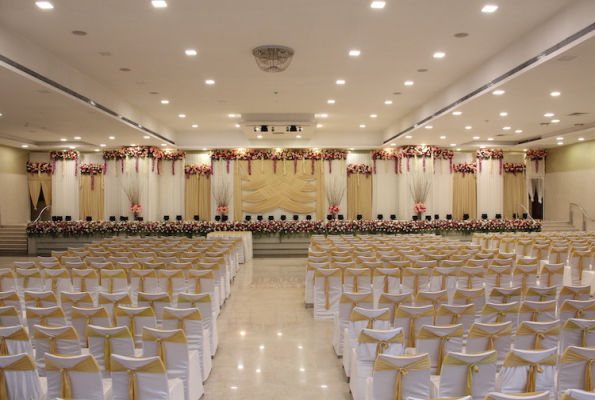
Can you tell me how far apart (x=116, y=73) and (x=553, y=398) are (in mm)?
9868

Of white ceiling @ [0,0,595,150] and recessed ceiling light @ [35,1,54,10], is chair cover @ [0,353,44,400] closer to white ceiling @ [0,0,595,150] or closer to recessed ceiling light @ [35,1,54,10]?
white ceiling @ [0,0,595,150]

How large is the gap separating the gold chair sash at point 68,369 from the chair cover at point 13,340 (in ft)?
2.73

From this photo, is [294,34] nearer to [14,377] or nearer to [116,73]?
[116,73]

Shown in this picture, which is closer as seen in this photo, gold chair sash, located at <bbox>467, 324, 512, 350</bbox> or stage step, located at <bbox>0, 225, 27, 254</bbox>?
gold chair sash, located at <bbox>467, 324, 512, 350</bbox>

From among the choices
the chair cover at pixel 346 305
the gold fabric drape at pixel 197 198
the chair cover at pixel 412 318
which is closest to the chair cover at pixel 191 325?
the chair cover at pixel 346 305

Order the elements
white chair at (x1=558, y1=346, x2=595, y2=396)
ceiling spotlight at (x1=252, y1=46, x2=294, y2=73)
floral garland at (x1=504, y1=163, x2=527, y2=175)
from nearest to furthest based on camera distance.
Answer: white chair at (x1=558, y1=346, x2=595, y2=396)
ceiling spotlight at (x1=252, y1=46, x2=294, y2=73)
floral garland at (x1=504, y1=163, x2=527, y2=175)

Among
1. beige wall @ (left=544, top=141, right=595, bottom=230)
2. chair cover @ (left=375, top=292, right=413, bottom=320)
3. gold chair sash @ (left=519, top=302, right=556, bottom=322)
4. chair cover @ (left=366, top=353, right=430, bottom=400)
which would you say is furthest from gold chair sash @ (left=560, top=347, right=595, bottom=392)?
beige wall @ (left=544, top=141, right=595, bottom=230)

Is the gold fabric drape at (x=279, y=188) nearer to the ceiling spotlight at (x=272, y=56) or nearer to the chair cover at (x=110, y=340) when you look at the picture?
the ceiling spotlight at (x=272, y=56)

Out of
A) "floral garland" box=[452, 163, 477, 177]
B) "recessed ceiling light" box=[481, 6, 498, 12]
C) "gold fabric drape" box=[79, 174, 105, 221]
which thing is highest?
"recessed ceiling light" box=[481, 6, 498, 12]

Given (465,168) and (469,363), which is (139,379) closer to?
(469,363)

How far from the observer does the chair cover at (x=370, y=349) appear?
4133 millimetres

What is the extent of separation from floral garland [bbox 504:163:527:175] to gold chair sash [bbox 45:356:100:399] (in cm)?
2068

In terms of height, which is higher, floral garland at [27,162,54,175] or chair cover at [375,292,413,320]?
floral garland at [27,162,54,175]

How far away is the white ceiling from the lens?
691 centimetres
